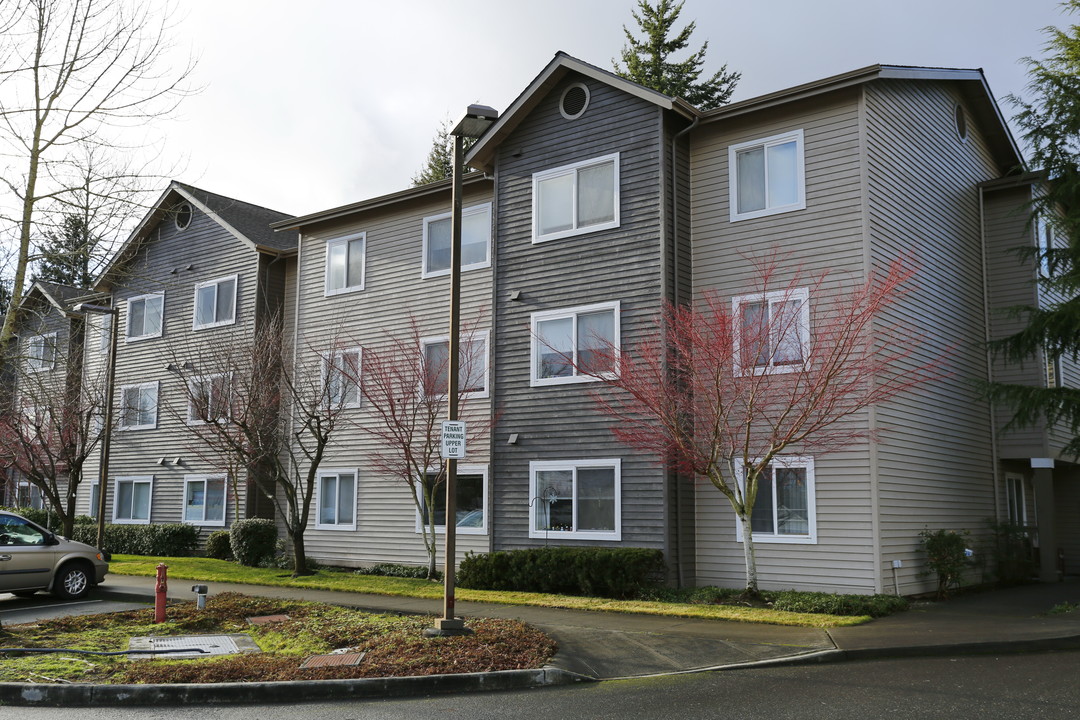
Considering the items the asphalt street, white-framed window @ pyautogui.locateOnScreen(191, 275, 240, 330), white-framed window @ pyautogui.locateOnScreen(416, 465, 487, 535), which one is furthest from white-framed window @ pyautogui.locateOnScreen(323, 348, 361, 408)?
the asphalt street

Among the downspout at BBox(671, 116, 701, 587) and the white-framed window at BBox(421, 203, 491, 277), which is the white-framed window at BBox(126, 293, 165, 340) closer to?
the white-framed window at BBox(421, 203, 491, 277)

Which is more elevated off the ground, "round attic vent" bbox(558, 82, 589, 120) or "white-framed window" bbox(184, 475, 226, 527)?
"round attic vent" bbox(558, 82, 589, 120)

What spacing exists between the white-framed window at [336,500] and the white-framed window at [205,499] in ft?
13.8

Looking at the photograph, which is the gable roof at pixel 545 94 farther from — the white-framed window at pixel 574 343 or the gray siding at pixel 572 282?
the white-framed window at pixel 574 343

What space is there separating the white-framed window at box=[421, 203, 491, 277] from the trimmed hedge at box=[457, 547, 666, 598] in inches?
279

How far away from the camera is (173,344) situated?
96.1 ft

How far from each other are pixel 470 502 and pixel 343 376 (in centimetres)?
445

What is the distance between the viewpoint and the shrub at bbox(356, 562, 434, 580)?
2139 centimetres

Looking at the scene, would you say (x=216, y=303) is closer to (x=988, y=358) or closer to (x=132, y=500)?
(x=132, y=500)

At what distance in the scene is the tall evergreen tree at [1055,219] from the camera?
1744 cm

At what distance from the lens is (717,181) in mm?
18734

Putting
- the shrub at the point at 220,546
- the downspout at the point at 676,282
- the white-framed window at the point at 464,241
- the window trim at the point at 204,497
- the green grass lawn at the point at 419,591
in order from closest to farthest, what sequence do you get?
the green grass lawn at the point at 419,591
the downspout at the point at 676,282
the white-framed window at the point at 464,241
the shrub at the point at 220,546
the window trim at the point at 204,497

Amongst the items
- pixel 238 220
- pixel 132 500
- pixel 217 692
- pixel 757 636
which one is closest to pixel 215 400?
pixel 238 220

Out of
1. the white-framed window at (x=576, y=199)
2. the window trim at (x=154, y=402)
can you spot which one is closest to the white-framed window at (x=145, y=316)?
the window trim at (x=154, y=402)
